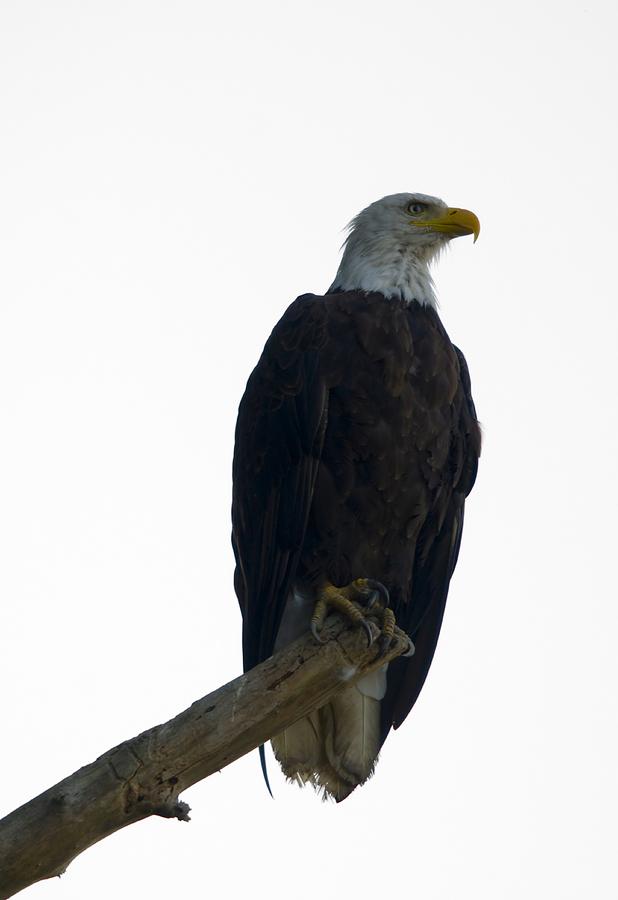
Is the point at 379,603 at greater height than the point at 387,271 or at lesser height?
lesser

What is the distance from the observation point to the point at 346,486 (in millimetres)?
4723

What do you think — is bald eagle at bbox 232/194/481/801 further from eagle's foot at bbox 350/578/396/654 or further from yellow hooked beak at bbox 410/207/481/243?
yellow hooked beak at bbox 410/207/481/243

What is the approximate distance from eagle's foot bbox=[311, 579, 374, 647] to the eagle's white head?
136 centimetres

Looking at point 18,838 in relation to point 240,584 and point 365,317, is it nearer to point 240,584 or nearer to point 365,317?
point 240,584

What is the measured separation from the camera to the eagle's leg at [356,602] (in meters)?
4.38

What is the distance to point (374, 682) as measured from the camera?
5035 millimetres

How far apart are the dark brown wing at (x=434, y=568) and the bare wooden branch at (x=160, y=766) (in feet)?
3.79

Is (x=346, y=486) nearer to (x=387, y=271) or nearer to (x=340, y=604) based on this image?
(x=340, y=604)

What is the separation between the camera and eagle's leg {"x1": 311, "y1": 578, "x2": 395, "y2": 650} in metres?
4.38

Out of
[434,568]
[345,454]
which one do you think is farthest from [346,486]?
[434,568]

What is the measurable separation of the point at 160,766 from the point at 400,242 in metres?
3.02

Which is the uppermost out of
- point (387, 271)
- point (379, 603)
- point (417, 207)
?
point (417, 207)

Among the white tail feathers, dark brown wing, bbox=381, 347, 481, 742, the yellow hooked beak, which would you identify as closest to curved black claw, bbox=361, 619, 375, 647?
the white tail feathers

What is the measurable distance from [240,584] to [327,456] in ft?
2.38
